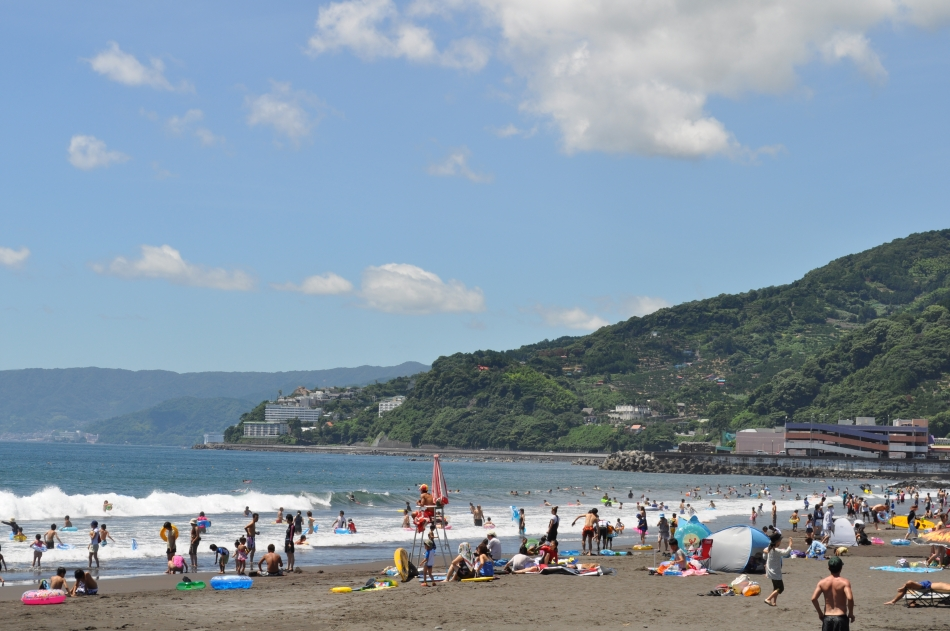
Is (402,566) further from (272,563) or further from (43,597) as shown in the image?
(43,597)

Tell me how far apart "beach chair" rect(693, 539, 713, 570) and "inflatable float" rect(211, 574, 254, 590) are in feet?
34.9

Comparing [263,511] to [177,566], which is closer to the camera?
[177,566]

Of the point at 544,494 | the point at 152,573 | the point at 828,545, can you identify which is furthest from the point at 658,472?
the point at 152,573

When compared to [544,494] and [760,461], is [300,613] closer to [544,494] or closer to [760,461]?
[544,494]

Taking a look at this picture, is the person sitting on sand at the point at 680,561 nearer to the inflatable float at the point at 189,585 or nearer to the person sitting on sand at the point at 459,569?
the person sitting on sand at the point at 459,569

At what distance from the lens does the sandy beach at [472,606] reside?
1641cm

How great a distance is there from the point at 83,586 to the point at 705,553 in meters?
14.1

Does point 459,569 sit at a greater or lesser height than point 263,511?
greater

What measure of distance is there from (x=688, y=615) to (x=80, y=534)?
80.2ft

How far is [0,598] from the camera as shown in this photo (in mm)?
20016

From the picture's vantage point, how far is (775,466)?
12744 centimetres

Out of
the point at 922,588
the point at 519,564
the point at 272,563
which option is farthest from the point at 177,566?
the point at 922,588

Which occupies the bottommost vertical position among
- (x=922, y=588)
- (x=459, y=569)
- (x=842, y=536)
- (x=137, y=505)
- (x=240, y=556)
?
(x=137, y=505)

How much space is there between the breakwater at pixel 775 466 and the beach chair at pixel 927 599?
105m
